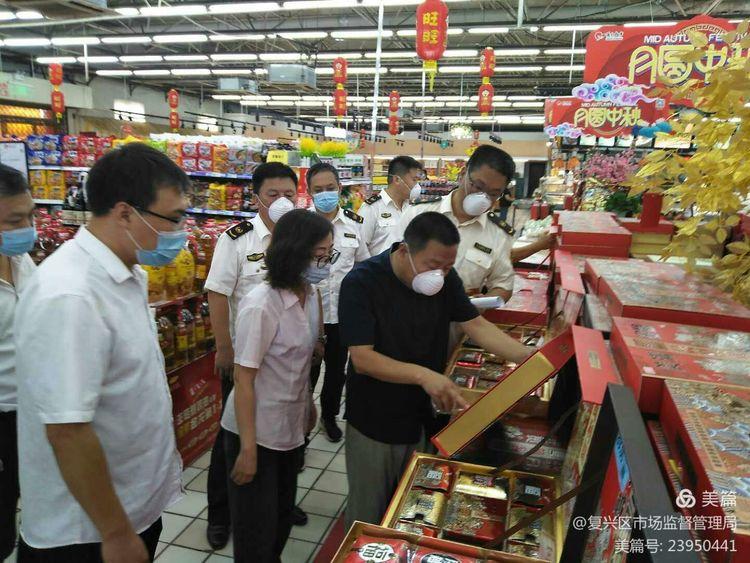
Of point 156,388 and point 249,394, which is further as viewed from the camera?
point 249,394

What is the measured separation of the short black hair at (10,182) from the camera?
217 cm

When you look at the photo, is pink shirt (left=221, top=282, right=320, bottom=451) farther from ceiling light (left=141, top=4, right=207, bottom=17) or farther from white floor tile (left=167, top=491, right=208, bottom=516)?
ceiling light (left=141, top=4, right=207, bottom=17)

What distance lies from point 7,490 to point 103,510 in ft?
4.00

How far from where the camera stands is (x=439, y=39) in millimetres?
7125

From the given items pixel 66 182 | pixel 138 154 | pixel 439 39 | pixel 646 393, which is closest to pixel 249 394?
pixel 138 154

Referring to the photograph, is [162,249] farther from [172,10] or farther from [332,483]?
[172,10]

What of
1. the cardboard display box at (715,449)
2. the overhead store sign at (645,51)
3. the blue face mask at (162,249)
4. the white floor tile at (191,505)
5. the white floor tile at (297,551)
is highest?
the overhead store sign at (645,51)

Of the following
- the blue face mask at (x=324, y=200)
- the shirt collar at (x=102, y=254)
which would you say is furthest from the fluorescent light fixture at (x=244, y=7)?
the shirt collar at (x=102, y=254)

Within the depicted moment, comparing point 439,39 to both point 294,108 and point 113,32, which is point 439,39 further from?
point 294,108

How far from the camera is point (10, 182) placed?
2.20 metres

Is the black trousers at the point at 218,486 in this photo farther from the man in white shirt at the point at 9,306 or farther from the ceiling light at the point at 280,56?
the ceiling light at the point at 280,56

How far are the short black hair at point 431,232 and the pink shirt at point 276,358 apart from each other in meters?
0.55

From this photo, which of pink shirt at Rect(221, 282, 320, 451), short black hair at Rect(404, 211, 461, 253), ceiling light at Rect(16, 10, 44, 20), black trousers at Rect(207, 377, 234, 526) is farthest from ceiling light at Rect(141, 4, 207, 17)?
short black hair at Rect(404, 211, 461, 253)

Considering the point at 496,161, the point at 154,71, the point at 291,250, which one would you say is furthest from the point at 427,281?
the point at 154,71
